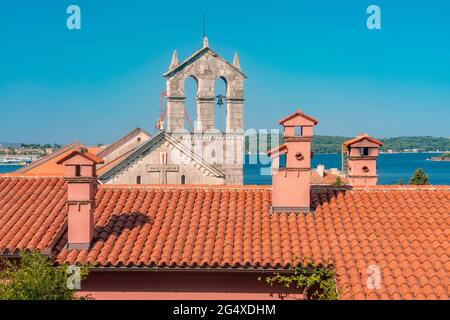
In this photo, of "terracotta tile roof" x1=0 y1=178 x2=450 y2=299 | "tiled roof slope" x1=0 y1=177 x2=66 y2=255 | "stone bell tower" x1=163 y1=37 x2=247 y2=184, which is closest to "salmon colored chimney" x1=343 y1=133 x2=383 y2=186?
"terracotta tile roof" x1=0 y1=178 x2=450 y2=299

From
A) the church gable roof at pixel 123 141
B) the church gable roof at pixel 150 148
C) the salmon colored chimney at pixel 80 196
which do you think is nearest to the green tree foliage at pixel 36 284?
the salmon colored chimney at pixel 80 196

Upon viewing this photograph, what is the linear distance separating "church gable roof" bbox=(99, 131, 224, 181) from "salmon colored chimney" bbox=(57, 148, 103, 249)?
10632mm

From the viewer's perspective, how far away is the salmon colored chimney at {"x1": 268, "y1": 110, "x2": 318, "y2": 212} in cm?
1441

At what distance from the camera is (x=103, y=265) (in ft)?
40.9

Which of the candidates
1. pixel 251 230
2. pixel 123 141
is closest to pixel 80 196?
pixel 251 230

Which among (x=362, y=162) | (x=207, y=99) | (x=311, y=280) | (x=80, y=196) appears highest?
(x=207, y=99)

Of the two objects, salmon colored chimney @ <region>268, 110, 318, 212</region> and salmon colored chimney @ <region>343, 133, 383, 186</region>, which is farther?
salmon colored chimney @ <region>343, 133, 383, 186</region>

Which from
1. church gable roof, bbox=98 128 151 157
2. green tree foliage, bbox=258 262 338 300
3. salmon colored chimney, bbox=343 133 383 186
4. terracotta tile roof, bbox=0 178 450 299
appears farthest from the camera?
church gable roof, bbox=98 128 151 157

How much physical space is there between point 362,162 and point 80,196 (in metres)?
6.75

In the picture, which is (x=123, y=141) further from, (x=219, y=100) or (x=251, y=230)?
(x=251, y=230)

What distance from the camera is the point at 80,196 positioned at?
13.3m

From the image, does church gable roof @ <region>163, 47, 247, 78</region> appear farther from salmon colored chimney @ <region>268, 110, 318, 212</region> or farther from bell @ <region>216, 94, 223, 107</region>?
salmon colored chimney @ <region>268, 110, 318, 212</region>
